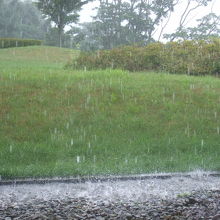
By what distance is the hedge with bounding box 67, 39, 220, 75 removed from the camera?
15.0 m

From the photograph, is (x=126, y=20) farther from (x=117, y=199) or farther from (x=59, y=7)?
(x=117, y=199)

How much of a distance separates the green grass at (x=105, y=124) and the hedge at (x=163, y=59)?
6.72 feet

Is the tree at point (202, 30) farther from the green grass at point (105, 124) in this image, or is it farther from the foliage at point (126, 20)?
the green grass at point (105, 124)

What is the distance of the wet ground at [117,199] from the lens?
5160 mm

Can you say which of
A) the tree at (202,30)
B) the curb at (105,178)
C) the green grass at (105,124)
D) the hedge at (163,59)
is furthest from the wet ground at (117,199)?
the tree at (202,30)

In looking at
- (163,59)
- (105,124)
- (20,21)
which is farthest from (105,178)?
(20,21)

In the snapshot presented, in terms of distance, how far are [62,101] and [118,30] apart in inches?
862

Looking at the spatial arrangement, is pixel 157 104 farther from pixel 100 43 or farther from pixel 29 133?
pixel 100 43

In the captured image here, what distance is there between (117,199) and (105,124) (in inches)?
144

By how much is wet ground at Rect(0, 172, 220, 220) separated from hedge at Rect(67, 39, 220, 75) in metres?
8.63

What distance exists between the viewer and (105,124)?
930cm

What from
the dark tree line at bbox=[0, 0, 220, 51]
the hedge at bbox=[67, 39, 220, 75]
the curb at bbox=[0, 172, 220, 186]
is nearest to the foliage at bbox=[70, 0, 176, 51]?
the dark tree line at bbox=[0, 0, 220, 51]

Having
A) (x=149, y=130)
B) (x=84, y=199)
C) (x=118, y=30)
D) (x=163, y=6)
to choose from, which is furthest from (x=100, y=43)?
(x=84, y=199)

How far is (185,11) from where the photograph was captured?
3262 centimetres
